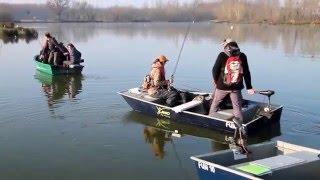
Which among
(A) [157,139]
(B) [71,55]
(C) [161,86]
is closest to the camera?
(A) [157,139]

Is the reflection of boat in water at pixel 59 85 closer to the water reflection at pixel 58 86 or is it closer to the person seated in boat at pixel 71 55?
the water reflection at pixel 58 86

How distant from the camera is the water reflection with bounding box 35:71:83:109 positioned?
13116mm

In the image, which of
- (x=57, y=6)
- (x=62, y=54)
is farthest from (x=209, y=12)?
(x=62, y=54)

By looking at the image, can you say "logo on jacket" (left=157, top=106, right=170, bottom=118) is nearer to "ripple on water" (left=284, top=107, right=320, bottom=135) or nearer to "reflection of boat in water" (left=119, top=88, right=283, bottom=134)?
"reflection of boat in water" (left=119, top=88, right=283, bottom=134)

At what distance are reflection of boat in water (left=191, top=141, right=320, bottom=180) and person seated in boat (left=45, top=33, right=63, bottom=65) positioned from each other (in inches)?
495

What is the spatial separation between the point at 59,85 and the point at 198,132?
25.0ft

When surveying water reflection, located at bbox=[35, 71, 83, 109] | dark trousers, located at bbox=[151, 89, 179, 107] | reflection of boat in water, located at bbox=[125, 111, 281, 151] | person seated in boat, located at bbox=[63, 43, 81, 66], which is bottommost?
reflection of boat in water, located at bbox=[125, 111, 281, 151]

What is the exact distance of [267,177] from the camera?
Result: 541 centimetres

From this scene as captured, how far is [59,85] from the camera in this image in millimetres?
15438

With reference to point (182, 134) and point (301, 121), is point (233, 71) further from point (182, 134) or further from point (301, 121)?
point (301, 121)

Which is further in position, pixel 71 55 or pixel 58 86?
pixel 71 55

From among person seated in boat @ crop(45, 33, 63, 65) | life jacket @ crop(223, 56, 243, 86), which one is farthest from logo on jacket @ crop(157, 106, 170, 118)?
person seated in boat @ crop(45, 33, 63, 65)

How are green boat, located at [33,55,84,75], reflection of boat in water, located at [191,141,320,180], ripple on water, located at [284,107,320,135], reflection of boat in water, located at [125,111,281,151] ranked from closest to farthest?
reflection of boat in water, located at [191,141,320,180], reflection of boat in water, located at [125,111,281,151], ripple on water, located at [284,107,320,135], green boat, located at [33,55,84,75]

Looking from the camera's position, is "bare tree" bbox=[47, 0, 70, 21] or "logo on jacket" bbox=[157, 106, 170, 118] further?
"bare tree" bbox=[47, 0, 70, 21]
